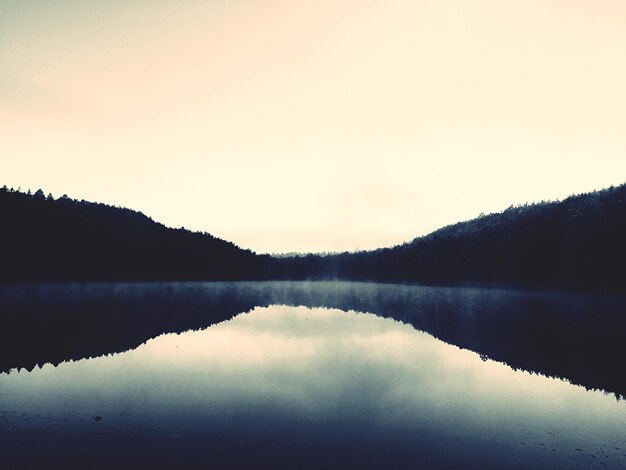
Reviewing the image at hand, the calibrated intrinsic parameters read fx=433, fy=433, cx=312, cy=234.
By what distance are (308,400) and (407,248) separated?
154894 mm

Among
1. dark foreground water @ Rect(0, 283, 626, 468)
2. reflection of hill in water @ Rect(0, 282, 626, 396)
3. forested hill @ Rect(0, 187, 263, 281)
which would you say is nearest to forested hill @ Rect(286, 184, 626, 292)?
reflection of hill in water @ Rect(0, 282, 626, 396)

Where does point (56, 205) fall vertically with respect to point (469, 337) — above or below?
above

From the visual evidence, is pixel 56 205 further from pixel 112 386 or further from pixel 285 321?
pixel 112 386

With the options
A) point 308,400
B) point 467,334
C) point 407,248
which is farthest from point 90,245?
point 308,400

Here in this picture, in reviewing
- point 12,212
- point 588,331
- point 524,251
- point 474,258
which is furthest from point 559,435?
point 12,212

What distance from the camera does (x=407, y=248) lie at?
547ft

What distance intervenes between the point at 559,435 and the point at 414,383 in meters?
6.85

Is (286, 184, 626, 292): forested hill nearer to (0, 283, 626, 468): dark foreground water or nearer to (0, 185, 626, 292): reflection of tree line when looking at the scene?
(0, 185, 626, 292): reflection of tree line

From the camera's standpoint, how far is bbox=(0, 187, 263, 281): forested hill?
4938 inches

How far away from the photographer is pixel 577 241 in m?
82.6

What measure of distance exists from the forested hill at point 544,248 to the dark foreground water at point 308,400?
173ft

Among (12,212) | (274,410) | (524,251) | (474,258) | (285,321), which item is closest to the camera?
(274,410)

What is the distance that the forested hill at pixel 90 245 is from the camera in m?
125

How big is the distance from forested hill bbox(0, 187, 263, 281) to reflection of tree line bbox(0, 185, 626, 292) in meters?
0.32
